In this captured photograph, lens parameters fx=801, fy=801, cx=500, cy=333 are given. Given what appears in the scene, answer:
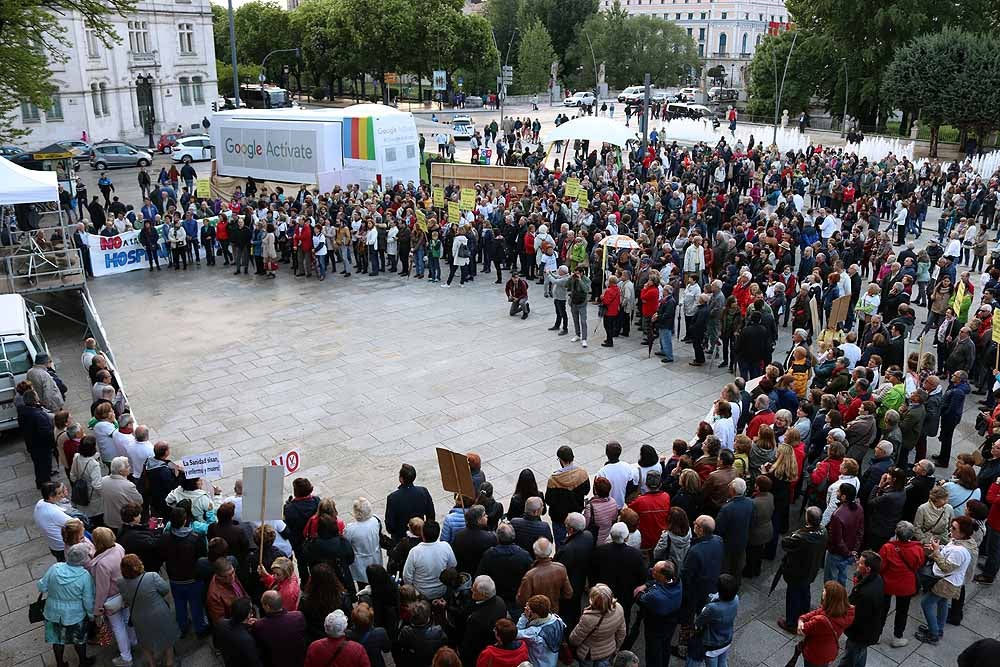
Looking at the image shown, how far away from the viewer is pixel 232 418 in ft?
41.2

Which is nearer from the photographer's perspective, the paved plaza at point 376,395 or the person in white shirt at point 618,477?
the person in white shirt at point 618,477

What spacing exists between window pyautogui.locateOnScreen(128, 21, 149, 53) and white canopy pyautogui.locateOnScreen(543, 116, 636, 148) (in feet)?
116

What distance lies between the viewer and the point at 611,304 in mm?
15008

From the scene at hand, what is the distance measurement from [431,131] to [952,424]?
161 feet

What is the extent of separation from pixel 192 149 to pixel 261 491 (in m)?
38.8

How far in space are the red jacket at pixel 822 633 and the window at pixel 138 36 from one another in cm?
5441

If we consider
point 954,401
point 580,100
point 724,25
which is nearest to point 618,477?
point 954,401

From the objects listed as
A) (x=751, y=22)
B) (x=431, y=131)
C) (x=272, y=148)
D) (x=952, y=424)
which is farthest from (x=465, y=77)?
(x=952, y=424)

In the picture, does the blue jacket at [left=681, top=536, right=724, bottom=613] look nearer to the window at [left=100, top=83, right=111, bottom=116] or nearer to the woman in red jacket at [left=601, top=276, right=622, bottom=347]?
the woman in red jacket at [left=601, top=276, right=622, bottom=347]

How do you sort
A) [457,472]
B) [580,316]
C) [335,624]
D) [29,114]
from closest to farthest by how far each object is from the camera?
[335,624]
[457,472]
[580,316]
[29,114]

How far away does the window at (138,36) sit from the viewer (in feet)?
164

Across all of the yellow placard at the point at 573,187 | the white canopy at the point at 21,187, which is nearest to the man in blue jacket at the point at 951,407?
the yellow placard at the point at 573,187

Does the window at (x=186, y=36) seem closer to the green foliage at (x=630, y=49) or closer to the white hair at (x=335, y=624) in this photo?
the green foliage at (x=630, y=49)

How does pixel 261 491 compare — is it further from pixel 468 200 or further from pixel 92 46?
pixel 92 46
